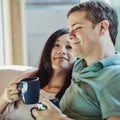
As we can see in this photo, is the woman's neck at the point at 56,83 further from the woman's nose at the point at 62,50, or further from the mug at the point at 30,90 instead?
the mug at the point at 30,90

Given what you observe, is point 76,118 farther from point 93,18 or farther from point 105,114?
point 93,18

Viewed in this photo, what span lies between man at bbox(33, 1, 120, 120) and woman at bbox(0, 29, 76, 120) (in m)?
0.27

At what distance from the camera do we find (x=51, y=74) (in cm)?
182

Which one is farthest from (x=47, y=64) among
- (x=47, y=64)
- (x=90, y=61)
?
(x=90, y=61)

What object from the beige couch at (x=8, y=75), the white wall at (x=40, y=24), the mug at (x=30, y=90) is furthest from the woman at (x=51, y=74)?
the white wall at (x=40, y=24)

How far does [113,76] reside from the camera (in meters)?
1.23

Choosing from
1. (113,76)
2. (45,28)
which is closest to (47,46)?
(113,76)

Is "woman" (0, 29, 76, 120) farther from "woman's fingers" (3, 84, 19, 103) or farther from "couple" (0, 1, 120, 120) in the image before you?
"couple" (0, 1, 120, 120)

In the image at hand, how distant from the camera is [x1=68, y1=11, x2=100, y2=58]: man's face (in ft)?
4.43

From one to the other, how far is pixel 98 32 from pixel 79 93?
29cm

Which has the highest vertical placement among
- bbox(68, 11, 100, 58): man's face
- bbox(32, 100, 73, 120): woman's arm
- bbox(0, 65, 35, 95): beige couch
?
bbox(68, 11, 100, 58): man's face

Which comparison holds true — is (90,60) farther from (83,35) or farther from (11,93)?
(11,93)

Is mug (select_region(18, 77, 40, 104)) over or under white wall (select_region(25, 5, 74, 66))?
under

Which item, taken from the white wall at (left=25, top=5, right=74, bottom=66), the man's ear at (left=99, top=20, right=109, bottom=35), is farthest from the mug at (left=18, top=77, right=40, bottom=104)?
the white wall at (left=25, top=5, right=74, bottom=66)
